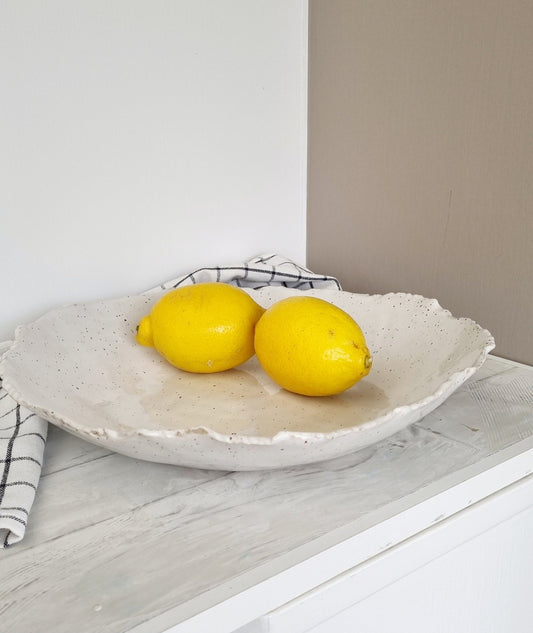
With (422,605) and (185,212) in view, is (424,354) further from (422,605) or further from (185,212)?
(185,212)

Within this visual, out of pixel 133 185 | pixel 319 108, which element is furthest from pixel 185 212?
pixel 319 108

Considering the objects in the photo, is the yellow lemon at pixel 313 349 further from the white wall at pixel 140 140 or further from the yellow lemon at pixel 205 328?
the white wall at pixel 140 140

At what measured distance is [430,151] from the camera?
68 centimetres

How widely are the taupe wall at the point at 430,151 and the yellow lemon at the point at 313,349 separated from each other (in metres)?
0.24

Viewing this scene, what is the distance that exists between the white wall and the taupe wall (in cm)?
7

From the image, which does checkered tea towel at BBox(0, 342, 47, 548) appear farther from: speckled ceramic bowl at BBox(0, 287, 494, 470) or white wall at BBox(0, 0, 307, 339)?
white wall at BBox(0, 0, 307, 339)

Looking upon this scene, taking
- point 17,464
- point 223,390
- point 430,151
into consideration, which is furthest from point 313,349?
point 430,151

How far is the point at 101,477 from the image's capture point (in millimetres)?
441

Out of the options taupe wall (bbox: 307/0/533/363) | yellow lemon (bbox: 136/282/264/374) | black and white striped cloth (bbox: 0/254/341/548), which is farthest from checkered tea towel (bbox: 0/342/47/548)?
taupe wall (bbox: 307/0/533/363)

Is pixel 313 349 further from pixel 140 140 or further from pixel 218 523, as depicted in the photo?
pixel 140 140

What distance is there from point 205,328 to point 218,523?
0.19 metres

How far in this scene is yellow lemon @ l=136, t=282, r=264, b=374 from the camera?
53 centimetres

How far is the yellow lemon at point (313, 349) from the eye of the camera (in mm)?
463

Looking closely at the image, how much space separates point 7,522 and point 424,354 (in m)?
0.36
